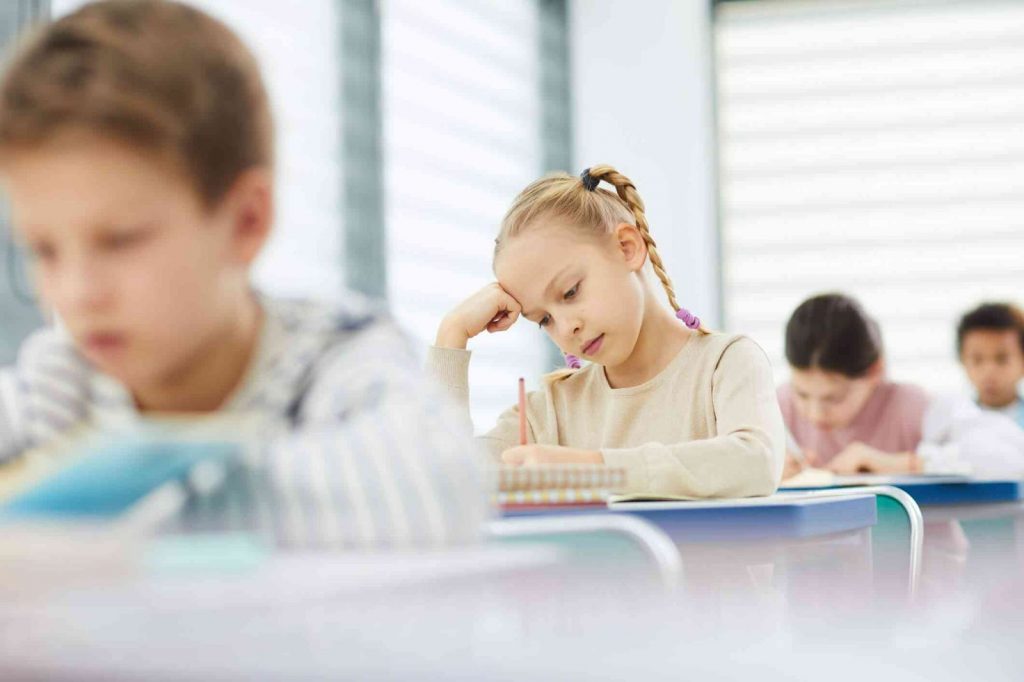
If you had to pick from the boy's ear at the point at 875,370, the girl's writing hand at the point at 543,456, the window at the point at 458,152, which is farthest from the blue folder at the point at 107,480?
the window at the point at 458,152

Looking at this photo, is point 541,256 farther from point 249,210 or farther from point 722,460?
point 249,210

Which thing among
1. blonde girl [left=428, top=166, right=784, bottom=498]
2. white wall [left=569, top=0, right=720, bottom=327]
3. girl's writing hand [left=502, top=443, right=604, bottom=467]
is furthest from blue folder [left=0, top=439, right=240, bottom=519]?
white wall [left=569, top=0, right=720, bottom=327]

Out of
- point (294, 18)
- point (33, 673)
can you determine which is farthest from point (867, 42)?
point (33, 673)

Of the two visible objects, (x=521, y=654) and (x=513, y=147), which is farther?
(x=513, y=147)

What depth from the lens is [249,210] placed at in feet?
2.23

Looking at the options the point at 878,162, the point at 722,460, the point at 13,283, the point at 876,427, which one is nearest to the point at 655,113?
the point at 878,162

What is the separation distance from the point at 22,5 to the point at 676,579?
1802 millimetres

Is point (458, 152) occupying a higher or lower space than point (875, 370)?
higher

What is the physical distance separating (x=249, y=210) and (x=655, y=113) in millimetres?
3932

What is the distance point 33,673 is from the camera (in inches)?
19.5

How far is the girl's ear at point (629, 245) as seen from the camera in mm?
1531

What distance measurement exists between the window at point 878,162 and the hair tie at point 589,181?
3.06 meters

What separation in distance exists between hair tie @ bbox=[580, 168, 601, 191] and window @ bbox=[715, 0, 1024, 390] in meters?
3.06

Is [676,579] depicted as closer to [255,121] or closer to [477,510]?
[477,510]
